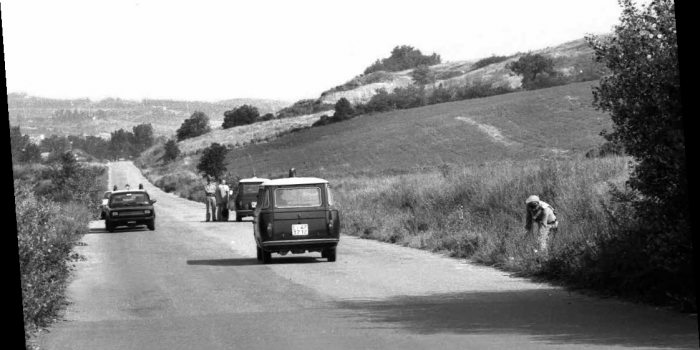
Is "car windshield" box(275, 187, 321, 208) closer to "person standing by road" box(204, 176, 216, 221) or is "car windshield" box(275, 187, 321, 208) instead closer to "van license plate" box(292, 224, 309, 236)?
"van license plate" box(292, 224, 309, 236)

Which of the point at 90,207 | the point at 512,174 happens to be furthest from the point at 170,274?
the point at 90,207

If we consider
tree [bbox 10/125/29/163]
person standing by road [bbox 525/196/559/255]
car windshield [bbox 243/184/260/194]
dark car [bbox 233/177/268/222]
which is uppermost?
tree [bbox 10/125/29/163]

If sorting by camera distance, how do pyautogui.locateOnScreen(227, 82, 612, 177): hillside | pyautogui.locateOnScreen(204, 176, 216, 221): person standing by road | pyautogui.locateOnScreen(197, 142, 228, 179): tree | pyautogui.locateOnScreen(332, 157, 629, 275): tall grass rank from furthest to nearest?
pyautogui.locateOnScreen(197, 142, 228, 179): tree → pyautogui.locateOnScreen(227, 82, 612, 177): hillside → pyautogui.locateOnScreen(204, 176, 216, 221): person standing by road → pyautogui.locateOnScreen(332, 157, 629, 275): tall grass

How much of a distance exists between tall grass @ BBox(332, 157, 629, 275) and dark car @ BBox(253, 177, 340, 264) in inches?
124

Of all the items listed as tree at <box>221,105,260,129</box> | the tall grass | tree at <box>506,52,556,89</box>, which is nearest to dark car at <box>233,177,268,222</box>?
the tall grass

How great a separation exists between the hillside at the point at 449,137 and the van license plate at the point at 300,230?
46.3 m

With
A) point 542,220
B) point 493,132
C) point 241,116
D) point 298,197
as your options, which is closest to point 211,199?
point 298,197

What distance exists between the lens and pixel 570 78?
12562 centimetres

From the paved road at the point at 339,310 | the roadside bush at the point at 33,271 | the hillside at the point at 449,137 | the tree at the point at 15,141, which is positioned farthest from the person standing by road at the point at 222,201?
the hillside at the point at 449,137

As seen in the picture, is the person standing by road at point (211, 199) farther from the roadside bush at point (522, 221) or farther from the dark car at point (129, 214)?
the roadside bush at point (522, 221)

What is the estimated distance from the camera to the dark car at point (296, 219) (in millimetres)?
22641

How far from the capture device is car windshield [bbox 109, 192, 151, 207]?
39.3m

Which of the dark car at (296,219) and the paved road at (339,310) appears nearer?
the paved road at (339,310)

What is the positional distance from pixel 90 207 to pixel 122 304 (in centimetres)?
3683
